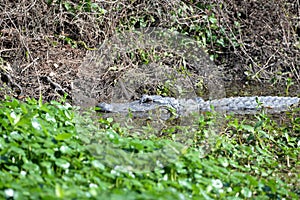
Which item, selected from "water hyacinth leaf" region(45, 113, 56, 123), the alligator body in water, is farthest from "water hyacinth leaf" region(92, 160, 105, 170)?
the alligator body in water

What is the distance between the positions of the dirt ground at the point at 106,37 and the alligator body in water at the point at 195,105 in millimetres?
521

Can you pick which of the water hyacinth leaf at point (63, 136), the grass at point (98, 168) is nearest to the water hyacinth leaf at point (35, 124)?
the grass at point (98, 168)

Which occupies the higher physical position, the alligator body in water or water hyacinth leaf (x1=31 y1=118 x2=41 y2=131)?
water hyacinth leaf (x1=31 y1=118 x2=41 y2=131)

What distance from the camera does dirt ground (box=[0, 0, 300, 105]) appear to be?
523cm

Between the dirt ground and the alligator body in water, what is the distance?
1.71ft

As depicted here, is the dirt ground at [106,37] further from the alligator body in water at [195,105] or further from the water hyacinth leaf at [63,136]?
the water hyacinth leaf at [63,136]

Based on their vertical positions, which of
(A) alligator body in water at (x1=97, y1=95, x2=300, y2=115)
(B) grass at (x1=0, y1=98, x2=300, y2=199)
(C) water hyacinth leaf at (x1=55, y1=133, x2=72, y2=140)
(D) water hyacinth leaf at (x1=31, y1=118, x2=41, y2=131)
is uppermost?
(D) water hyacinth leaf at (x1=31, y1=118, x2=41, y2=131)

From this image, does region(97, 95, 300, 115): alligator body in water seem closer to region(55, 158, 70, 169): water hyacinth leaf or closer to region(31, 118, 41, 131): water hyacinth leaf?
region(31, 118, 41, 131): water hyacinth leaf

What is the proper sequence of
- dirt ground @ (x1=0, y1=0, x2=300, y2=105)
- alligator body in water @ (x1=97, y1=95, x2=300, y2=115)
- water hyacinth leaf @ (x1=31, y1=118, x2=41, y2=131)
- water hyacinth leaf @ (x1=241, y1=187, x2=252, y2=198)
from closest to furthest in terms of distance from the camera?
water hyacinth leaf @ (x1=241, y1=187, x2=252, y2=198), water hyacinth leaf @ (x1=31, y1=118, x2=41, y2=131), alligator body in water @ (x1=97, y1=95, x2=300, y2=115), dirt ground @ (x1=0, y1=0, x2=300, y2=105)

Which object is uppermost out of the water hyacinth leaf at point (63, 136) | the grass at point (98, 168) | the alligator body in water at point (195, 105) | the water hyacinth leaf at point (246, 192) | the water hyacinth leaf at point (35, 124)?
the water hyacinth leaf at point (35, 124)

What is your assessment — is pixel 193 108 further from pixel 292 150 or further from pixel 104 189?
pixel 104 189

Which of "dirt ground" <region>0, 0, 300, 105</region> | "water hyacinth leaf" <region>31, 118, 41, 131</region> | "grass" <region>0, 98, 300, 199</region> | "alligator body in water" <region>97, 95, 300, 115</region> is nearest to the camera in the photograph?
"grass" <region>0, 98, 300, 199</region>

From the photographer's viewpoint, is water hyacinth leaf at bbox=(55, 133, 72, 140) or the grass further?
water hyacinth leaf at bbox=(55, 133, 72, 140)

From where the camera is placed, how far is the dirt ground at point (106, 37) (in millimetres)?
5227
